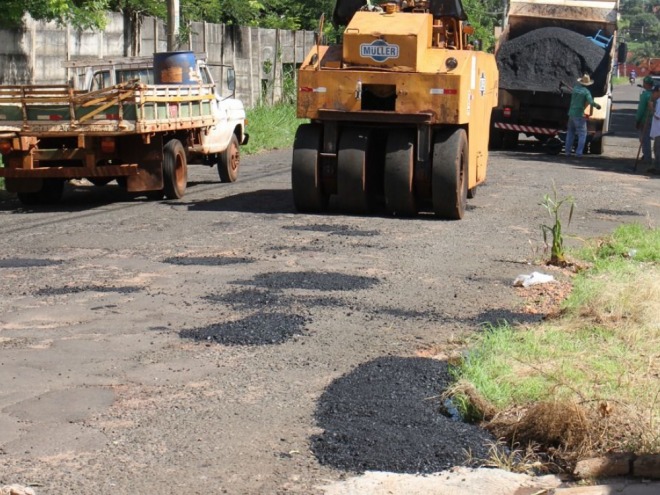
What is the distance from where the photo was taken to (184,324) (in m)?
8.58

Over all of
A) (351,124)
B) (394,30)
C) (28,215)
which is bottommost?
(28,215)

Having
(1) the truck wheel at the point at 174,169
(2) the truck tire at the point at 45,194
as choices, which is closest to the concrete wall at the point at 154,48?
(1) the truck wheel at the point at 174,169

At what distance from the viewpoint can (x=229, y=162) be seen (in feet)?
61.3

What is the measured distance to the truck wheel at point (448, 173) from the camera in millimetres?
14094

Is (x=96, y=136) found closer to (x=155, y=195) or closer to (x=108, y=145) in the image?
(x=108, y=145)

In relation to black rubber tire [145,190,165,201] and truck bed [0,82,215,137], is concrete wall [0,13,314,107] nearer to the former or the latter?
black rubber tire [145,190,165,201]

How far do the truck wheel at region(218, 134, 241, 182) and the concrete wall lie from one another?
1.31 m

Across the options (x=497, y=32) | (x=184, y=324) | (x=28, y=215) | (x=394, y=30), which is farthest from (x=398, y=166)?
(x=497, y=32)

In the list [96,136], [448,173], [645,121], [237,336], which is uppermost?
[96,136]

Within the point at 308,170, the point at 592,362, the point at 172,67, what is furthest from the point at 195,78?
the point at 592,362

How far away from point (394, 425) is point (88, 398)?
173 cm

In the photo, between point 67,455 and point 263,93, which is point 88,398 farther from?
point 263,93

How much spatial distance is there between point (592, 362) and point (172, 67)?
11.2m

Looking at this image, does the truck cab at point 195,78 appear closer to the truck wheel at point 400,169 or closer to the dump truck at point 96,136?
the dump truck at point 96,136
